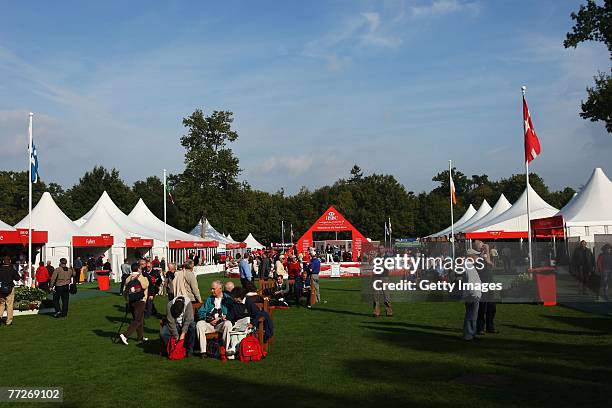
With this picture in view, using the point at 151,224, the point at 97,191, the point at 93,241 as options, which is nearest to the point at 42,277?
the point at 93,241

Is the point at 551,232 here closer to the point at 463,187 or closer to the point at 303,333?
the point at 303,333

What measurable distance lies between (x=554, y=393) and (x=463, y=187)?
120039mm

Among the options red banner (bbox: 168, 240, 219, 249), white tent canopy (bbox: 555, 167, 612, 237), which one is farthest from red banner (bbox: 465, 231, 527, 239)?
red banner (bbox: 168, 240, 219, 249)

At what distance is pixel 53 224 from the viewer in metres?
34.1

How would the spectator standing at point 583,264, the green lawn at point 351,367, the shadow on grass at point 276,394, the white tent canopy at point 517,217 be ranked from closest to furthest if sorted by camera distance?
1. the shadow on grass at point 276,394
2. the green lawn at point 351,367
3. the spectator standing at point 583,264
4. the white tent canopy at point 517,217

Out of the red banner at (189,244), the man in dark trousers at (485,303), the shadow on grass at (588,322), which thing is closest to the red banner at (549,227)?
the shadow on grass at (588,322)

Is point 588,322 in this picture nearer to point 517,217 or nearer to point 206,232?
point 517,217

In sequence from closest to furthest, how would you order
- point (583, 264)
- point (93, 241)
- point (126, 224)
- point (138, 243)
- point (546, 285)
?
point (546, 285) → point (583, 264) → point (93, 241) → point (138, 243) → point (126, 224)

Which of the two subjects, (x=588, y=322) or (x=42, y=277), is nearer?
(x=588, y=322)

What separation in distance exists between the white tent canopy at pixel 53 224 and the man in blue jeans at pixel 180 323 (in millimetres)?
24503

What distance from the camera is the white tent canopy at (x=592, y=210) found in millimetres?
29422

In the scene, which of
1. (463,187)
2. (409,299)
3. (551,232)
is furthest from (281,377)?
(463,187)

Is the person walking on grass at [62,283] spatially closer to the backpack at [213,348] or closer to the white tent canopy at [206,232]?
the backpack at [213,348]

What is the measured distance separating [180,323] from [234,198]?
50.7 metres
